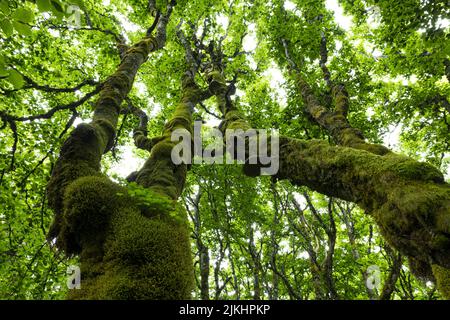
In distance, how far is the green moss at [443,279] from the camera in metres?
2.96

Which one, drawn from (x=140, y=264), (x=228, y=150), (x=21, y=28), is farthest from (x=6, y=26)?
(x=228, y=150)

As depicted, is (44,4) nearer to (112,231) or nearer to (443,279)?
(112,231)

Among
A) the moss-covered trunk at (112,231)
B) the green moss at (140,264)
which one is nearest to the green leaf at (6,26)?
the moss-covered trunk at (112,231)

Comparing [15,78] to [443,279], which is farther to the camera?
[443,279]

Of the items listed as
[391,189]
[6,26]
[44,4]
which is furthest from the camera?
[391,189]

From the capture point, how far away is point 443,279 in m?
3.00

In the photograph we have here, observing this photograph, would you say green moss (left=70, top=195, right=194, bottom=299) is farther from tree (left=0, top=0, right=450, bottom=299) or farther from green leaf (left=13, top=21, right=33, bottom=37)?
green leaf (left=13, top=21, right=33, bottom=37)

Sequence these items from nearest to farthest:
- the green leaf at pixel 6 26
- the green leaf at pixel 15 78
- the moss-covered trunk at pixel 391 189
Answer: the green leaf at pixel 6 26 < the green leaf at pixel 15 78 < the moss-covered trunk at pixel 391 189

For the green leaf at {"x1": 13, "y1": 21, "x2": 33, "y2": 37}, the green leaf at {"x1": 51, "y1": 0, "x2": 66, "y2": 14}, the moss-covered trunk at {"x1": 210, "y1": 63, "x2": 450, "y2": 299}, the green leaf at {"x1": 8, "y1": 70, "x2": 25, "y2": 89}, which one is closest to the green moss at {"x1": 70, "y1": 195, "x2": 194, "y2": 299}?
the green leaf at {"x1": 8, "y1": 70, "x2": 25, "y2": 89}

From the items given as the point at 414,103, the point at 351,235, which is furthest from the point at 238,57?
the point at 351,235

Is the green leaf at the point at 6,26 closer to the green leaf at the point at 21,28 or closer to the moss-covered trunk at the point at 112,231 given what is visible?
the green leaf at the point at 21,28

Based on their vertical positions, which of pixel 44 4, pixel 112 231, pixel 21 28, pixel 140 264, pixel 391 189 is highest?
pixel 44 4

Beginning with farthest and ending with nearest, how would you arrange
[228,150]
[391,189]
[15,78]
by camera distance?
[228,150]
[391,189]
[15,78]
